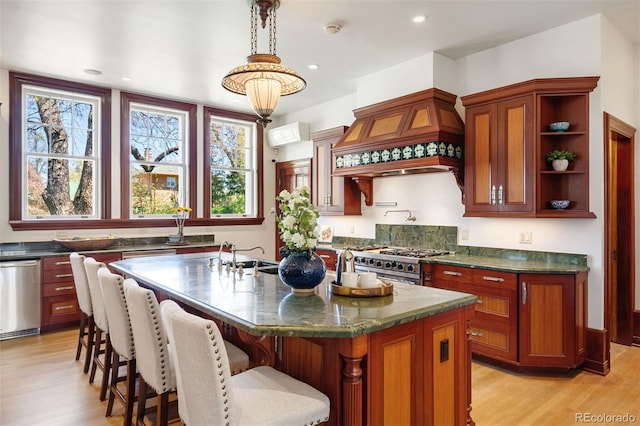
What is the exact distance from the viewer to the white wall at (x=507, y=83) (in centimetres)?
346

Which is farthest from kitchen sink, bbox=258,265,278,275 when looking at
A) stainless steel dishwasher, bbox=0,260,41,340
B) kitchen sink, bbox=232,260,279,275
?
stainless steel dishwasher, bbox=0,260,41,340

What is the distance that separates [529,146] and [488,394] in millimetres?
2093

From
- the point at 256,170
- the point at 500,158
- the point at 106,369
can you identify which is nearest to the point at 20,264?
the point at 106,369

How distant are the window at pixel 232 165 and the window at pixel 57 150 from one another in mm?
1502

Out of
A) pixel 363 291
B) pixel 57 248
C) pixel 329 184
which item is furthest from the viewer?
pixel 329 184

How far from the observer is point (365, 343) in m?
1.71

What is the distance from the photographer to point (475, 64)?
429 centimetres

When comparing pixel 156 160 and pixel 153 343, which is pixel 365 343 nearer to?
pixel 153 343

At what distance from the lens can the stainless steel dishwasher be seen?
430 centimetres

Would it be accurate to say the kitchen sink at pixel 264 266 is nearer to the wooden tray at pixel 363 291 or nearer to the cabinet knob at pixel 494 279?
the wooden tray at pixel 363 291

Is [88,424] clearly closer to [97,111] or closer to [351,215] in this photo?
[351,215]

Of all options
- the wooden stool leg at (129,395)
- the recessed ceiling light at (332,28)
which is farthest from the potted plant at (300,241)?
the recessed ceiling light at (332,28)

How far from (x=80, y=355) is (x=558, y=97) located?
508 centimetres

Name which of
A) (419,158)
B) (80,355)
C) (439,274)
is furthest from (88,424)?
(419,158)
